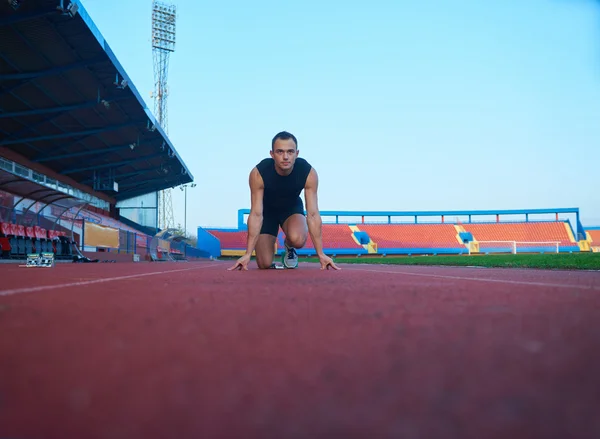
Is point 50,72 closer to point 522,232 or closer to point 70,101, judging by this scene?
point 70,101

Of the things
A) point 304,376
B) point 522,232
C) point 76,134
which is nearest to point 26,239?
point 76,134

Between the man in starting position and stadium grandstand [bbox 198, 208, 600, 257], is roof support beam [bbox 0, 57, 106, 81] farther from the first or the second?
stadium grandstand [bbox 198, 208, 600, 257]

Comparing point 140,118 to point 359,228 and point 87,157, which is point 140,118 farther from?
point 359,228

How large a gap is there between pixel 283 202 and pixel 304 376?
5305 mm

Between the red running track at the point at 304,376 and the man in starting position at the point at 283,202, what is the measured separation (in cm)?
336

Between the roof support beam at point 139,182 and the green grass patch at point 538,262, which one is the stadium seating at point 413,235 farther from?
the green grass patch at point 538,262

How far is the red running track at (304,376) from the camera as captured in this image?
1.88 feet

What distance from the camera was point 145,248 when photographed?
1023 inches

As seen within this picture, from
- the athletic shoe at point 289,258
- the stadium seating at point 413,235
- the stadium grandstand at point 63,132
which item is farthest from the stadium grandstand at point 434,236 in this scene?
the athletic shoe at point 289,258

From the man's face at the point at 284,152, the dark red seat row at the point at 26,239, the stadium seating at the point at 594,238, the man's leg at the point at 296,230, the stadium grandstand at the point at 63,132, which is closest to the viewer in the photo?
the man's face at the point at 284,152

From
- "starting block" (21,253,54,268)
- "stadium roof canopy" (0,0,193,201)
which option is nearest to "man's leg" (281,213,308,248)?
"starting block" (21,253,54,268)

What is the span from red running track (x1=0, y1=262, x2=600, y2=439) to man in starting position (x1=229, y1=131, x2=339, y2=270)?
336cm

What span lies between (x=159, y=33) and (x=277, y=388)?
42.6m

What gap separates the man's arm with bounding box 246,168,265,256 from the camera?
17.0 feet
